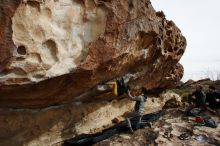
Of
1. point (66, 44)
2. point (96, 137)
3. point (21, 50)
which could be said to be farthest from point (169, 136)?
point (21, 50)

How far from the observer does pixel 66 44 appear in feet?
24.6

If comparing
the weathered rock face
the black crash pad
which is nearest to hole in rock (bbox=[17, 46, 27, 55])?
the weathered rock face

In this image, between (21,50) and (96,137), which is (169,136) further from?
(21,50)

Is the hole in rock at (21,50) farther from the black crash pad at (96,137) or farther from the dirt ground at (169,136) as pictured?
the dirt ground at (169,136)

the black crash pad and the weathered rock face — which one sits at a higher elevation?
the weathered rock face

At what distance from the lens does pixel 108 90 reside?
9.73m

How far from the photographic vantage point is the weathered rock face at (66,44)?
664cm

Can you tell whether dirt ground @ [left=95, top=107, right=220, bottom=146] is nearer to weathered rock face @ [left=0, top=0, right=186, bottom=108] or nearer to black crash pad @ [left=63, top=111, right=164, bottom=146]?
black crash pad @ [left=63, top=111, right=164, bottom=146]

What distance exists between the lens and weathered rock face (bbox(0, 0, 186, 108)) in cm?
664

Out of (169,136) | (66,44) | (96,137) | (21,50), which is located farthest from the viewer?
(169,136)

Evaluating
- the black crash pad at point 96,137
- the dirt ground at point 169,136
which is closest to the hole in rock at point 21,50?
the black crash pad at point 96,137

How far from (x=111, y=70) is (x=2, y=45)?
364 centimetres

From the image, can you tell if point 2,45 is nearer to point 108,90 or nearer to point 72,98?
point 72,98

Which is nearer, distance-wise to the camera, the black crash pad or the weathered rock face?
the weathered rock face
